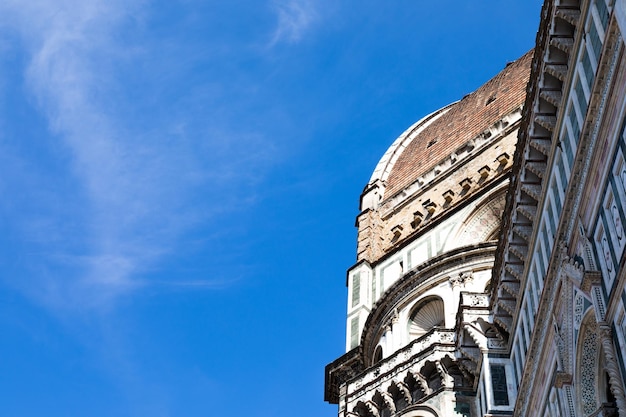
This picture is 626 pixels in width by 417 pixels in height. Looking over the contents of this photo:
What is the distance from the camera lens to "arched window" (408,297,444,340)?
37250 millimetres

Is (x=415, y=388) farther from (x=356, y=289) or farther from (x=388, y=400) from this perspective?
(x=356, y=289)

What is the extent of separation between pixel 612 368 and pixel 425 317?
1901cm

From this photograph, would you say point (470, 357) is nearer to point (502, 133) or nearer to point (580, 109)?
point (580, 109)

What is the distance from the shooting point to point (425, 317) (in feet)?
124

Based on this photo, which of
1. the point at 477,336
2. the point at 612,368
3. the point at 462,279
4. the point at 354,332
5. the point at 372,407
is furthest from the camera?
the point at 354,332

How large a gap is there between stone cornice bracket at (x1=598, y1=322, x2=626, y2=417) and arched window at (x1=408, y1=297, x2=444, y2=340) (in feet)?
58.4

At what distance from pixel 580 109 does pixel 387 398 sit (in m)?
15.3

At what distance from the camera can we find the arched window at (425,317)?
37.2 m

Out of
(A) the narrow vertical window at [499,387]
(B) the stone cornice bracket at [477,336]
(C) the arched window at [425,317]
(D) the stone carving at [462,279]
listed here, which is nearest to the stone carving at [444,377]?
(B) the stone cornice bracket at [477,336]

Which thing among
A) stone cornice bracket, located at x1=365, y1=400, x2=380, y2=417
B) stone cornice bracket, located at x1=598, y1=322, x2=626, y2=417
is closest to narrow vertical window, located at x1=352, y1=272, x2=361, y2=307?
stone cornice bracket, located at x1=365, y1=400, x2=380, y2=417

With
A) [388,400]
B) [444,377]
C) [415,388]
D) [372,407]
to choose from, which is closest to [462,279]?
[415,388]

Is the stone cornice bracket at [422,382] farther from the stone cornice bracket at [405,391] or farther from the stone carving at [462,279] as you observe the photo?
the stone carving at [462,279]

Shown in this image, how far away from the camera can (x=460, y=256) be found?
37.1 meters

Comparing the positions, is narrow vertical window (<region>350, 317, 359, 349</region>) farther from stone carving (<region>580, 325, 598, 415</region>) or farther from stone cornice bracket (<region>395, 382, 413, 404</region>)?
stone carving (<region>580, 325, 598, 415</region>)
